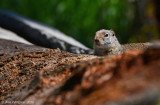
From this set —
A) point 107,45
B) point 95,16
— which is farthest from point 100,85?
point 95,16

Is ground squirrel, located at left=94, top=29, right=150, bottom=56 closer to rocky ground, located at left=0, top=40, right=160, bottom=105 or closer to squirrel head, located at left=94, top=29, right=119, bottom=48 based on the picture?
squirrel head, located at left=94, top=29, right=119, bottom=48

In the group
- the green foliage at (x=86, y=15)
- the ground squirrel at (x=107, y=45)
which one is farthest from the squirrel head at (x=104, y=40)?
the green foliage at (x=86, y=15)

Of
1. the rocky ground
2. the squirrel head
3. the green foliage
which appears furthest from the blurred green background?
the rocky ground

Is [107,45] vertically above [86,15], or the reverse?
[86,15]

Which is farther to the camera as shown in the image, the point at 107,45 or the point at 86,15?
the point at 86,15

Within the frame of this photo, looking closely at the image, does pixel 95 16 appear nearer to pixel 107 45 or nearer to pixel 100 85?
pixel 107 45

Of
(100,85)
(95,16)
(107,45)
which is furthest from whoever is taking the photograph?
(95,16)

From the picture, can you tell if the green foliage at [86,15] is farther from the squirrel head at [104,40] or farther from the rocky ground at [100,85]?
the rocky ground at [100,85]

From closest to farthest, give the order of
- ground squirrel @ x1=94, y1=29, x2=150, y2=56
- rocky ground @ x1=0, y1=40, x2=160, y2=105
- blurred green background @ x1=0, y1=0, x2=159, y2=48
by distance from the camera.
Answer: rocky ground @ x1=0, y1=40, x2=160, y2=105 → ground squirrel @ x1=94, y1=29, x2=150, y2=56 → blurred green background @ x1=0, y1=0, x2=159, y2=48

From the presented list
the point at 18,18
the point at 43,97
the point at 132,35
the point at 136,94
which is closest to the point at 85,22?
the point at 132,35

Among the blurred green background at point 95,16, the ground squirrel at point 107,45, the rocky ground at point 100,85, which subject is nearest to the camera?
the rocky ground at point 100,85
